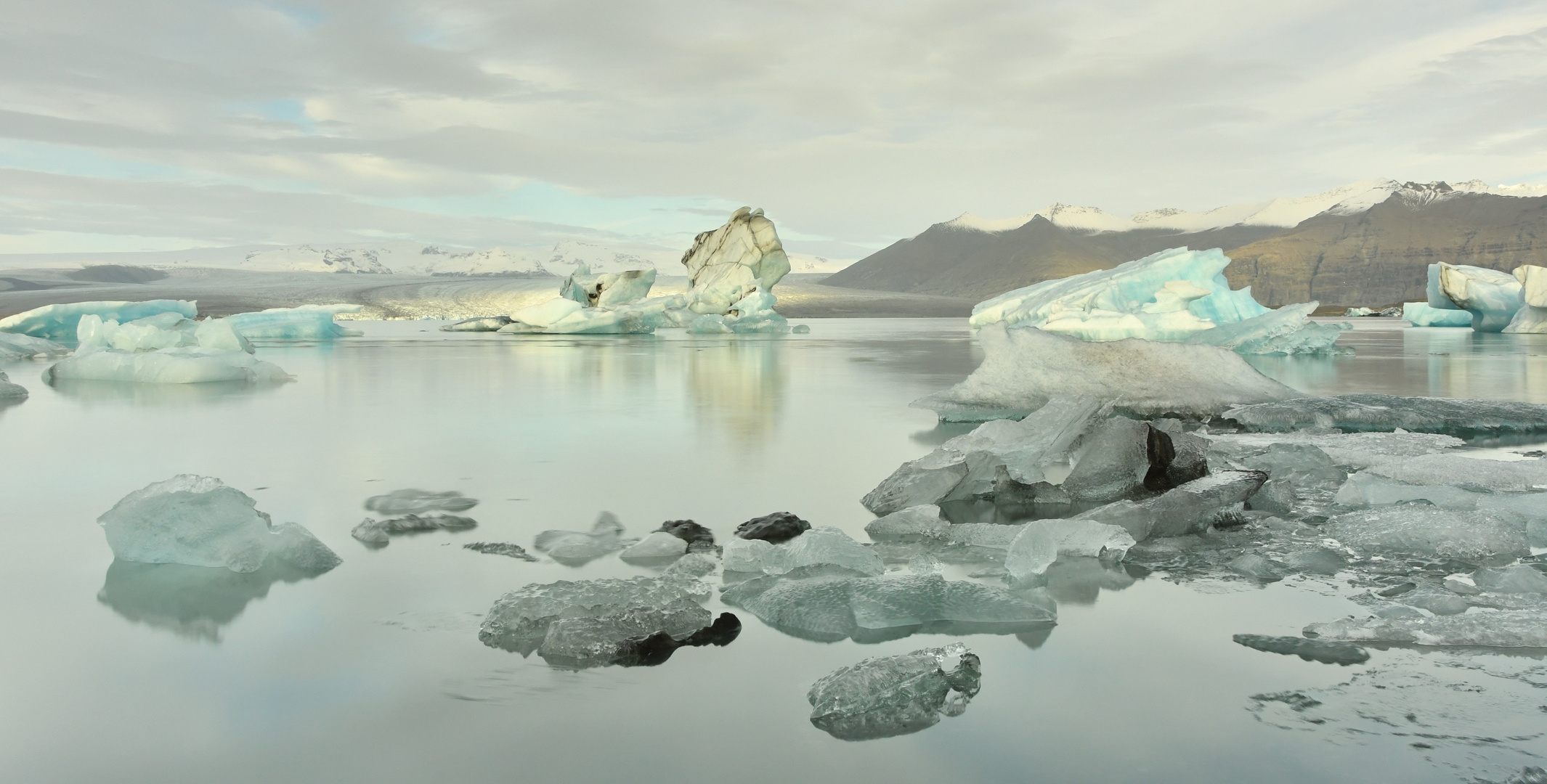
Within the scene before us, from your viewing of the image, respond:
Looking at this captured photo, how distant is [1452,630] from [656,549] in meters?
1.57

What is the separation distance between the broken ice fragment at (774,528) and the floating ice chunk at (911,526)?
0.19 metres

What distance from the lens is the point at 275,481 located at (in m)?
3.32

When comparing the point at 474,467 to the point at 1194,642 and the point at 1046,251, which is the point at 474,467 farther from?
the point at 1046,251

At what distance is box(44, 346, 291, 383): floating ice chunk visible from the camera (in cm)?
772

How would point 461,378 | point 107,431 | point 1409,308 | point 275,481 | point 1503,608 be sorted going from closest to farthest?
1. point 1503,608
2. point 275,481
3. point 107,431
4. point 461,378
5. point 1409,308

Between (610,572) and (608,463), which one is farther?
(608,463)

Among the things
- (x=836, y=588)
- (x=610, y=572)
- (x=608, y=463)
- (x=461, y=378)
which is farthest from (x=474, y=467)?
(x=461, y=378)

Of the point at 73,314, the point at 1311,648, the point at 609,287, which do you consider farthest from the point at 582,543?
the point at 609,287

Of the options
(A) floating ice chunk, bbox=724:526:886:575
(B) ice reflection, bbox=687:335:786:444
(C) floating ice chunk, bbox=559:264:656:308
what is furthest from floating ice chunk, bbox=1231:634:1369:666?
(C) floating ice chunk, bbox=559:264:656:308

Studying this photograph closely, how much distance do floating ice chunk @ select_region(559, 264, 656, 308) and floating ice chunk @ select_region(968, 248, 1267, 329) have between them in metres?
10.6

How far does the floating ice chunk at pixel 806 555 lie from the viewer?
2104mm

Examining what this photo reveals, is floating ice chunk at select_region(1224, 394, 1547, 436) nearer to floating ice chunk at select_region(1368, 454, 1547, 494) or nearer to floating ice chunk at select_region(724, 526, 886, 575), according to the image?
floating ice chunk at select_region(1368, 454, 1547, 494)

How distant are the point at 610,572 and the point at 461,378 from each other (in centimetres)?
657

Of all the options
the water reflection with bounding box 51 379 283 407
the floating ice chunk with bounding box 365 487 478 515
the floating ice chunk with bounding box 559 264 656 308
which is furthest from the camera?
the floating ice chunk with bounding box 559 264 656 308
